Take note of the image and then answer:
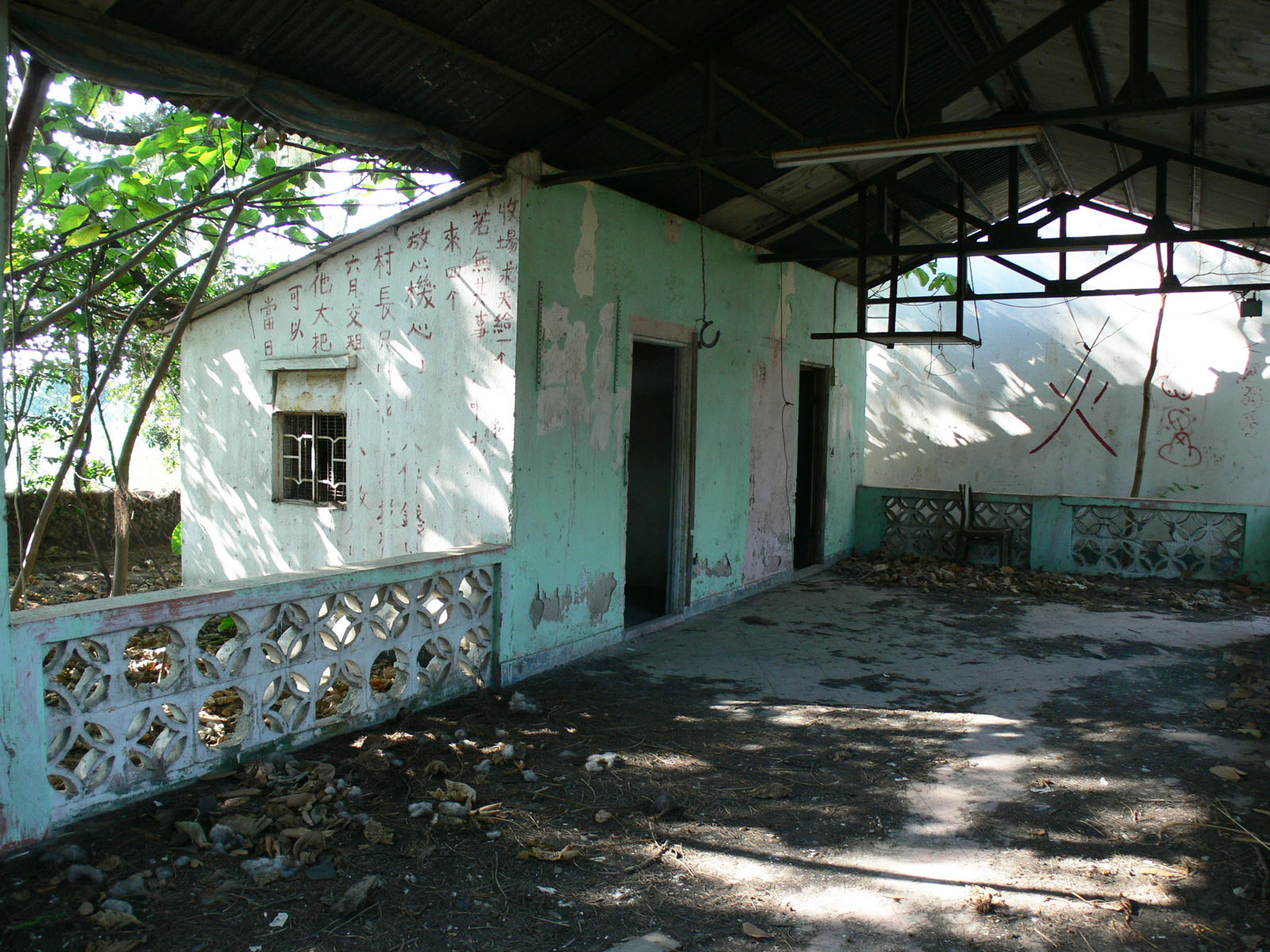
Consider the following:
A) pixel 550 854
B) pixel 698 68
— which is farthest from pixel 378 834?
pixel 698 68

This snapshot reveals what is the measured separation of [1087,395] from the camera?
11.7 metres

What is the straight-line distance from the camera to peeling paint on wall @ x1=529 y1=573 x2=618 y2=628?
5809 mm

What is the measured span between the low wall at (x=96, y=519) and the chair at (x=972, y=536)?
985 cm

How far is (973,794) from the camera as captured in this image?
4031 millimetres

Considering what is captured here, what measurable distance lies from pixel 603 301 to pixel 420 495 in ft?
6.26

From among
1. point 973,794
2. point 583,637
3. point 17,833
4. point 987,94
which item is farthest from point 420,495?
point 987,94

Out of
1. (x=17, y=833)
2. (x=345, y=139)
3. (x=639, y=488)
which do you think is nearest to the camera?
(x=17, y=833)

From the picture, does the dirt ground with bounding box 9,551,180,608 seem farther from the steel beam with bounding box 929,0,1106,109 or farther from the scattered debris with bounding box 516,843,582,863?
the steel beam with bounding box 929,0,1106,109

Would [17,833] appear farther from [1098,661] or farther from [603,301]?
[1098,661]

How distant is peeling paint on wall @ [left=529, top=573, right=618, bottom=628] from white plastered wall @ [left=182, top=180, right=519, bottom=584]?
58cm

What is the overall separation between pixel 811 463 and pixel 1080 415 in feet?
13.9

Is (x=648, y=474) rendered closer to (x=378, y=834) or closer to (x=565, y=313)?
(x=565, y=313)

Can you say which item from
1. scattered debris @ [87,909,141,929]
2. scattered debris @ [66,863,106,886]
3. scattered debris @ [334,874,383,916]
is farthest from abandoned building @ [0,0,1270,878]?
scattered debris @ [334,874,383,916]

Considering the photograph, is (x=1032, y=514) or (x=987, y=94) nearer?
(x=987, y=94)
